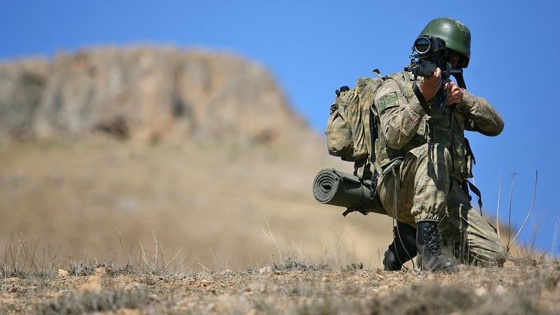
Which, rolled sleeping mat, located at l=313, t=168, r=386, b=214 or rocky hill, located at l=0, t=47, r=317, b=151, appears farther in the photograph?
rocky hill, located at l=0, t=47, r=317, b=151

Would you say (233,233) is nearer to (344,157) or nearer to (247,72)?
(344,157)

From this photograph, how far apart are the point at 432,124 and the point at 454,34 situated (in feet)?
2.25

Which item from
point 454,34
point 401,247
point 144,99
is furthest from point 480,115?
point 144,99

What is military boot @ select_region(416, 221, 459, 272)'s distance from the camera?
4976 mm

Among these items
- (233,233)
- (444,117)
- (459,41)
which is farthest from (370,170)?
(233,233)

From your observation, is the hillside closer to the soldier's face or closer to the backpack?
the backpack

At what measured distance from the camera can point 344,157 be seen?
237 inches

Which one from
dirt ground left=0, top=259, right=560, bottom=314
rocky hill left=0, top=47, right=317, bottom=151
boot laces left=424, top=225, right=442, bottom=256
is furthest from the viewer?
rocky hill left=0, top=47, right=317, bottom=151

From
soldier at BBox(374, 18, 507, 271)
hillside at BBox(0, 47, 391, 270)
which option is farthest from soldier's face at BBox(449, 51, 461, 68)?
hillside at BBox(0, 47, 391, 270)

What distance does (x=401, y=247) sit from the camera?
5.94m

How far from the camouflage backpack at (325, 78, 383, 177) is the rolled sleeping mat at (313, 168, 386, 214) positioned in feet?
0.32

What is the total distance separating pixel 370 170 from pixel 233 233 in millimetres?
23333

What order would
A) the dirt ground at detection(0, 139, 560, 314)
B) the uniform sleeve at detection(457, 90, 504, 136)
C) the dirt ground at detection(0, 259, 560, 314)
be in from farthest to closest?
the uniform sleeve at detection(457, 90, 504, 136)
the dirt ground at detection(0, 139, 560, 314)
the dirt ground at detection(0, 259, 560, 314)

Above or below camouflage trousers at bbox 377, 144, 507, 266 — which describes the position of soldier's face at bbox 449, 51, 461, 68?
above
